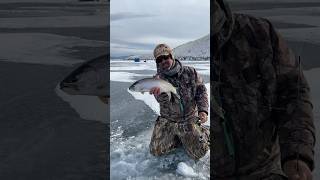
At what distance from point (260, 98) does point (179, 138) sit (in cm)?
49

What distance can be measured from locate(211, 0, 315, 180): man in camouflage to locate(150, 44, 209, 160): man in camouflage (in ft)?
0.27

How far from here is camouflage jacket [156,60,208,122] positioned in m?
2.08

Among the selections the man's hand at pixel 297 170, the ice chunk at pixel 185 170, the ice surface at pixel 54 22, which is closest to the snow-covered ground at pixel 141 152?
the ice chunk at pixel 185 170

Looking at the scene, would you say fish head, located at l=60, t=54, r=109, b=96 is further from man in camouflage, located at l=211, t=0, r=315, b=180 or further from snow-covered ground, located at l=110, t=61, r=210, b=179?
man in camouflage, located at l=211, t=0, r=315, b=180

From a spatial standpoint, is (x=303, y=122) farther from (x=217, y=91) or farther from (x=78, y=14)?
(x=78, y=14)

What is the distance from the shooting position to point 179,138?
2.14 meters

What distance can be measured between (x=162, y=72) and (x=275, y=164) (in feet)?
2.63

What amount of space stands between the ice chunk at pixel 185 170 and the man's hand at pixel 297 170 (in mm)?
485

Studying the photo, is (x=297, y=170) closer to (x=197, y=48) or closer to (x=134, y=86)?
(x=197, y=48)

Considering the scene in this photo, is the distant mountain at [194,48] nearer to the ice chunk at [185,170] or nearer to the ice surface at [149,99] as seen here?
the ice surface at [149,99]

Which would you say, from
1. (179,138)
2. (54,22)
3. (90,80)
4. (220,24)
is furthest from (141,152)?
(54,22)

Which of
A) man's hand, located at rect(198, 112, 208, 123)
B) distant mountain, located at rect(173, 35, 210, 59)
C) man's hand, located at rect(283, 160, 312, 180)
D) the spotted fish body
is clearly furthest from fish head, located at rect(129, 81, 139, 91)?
man's hand, located at rect(283, 160, 312, 180)

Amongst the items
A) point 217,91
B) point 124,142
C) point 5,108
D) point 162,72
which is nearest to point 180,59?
point 162,72

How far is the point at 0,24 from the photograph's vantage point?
235 centimetres
